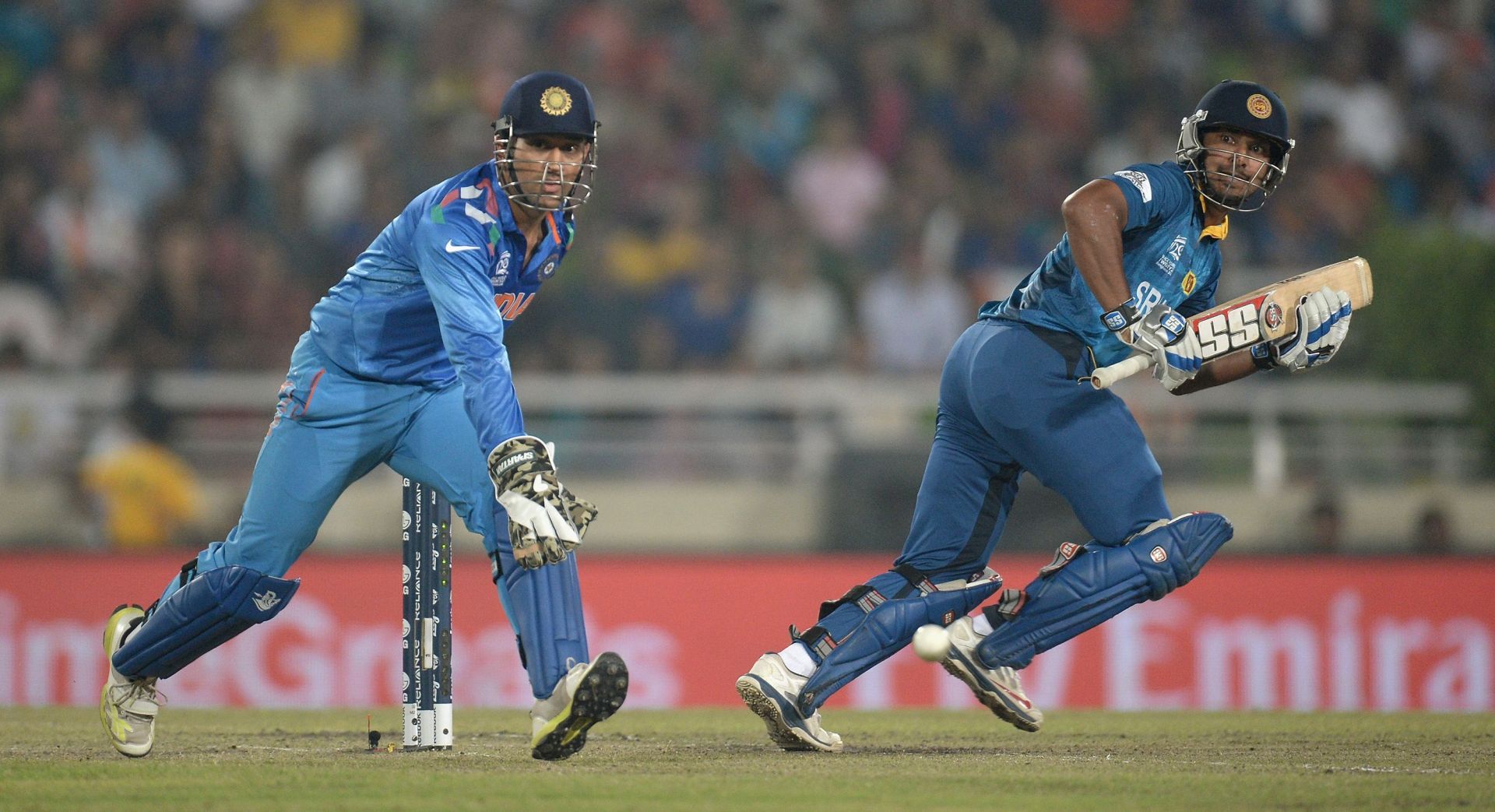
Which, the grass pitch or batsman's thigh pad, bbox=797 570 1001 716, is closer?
the grass pitch

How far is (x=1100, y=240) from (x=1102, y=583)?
1.00 m

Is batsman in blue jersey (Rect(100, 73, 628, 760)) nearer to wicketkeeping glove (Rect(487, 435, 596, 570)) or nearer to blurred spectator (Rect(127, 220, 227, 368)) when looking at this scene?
wicketkeeping glove (Rect(487, 435, 596, 570))

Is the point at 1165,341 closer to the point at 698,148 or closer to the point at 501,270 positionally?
the point at 501,270

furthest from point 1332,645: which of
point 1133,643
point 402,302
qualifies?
point 402,302

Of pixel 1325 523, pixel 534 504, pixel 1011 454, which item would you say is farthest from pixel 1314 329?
pixel 1325 523

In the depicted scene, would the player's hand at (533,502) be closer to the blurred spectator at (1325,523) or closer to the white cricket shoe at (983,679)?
the white cricket shoe at (983,679)

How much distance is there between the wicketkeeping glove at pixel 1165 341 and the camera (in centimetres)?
503

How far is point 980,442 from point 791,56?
812 cm

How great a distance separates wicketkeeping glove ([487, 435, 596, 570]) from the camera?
4375 mm

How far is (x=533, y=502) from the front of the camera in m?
4.38

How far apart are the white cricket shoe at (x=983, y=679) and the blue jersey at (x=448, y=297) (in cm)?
153

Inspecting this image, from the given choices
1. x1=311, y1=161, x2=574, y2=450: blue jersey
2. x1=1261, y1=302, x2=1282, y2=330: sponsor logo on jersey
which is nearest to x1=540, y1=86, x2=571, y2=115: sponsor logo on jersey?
x1=311, y1=161, x2=574, y2=450: blue jersey

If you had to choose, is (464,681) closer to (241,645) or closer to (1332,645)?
(241,645)

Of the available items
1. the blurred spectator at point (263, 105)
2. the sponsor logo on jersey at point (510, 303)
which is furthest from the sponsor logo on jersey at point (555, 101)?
the blurred spectator at point (263, 105)
